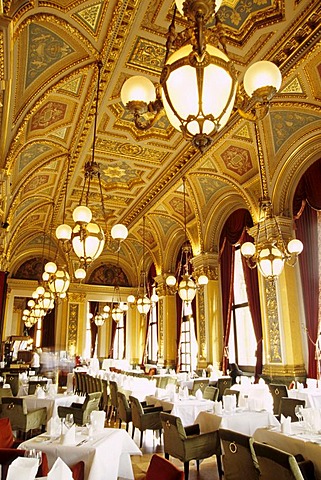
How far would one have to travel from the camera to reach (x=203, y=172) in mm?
9148

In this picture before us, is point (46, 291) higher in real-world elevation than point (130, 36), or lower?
lower

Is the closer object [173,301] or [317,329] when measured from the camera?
[317,329]

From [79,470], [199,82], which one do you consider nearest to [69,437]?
[79,470]

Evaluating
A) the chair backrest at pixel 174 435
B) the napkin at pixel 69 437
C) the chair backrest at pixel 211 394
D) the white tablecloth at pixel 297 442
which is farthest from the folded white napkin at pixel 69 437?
the chair backrest at pixel 211 394

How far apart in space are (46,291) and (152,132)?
4807mm

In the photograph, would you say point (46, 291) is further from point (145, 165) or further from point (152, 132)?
point (152, 132)

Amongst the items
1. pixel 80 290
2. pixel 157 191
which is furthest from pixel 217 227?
pixel 80 290

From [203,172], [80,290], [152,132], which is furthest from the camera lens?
[80,290]

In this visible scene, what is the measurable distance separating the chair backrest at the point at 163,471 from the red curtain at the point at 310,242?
5560 mm

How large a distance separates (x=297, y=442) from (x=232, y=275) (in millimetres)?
7192

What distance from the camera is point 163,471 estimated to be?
2.46m

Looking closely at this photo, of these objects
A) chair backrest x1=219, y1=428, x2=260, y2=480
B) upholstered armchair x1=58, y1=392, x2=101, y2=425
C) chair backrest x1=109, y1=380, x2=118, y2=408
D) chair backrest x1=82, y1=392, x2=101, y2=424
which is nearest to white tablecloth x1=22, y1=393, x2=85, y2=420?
upholstered armchair x1=58, y1=392, x2=101, y2=425

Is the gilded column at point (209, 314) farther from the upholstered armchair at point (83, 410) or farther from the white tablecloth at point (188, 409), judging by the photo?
the upholstered armchair at point (83, 410)

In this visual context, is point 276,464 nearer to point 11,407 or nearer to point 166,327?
point 11,407
